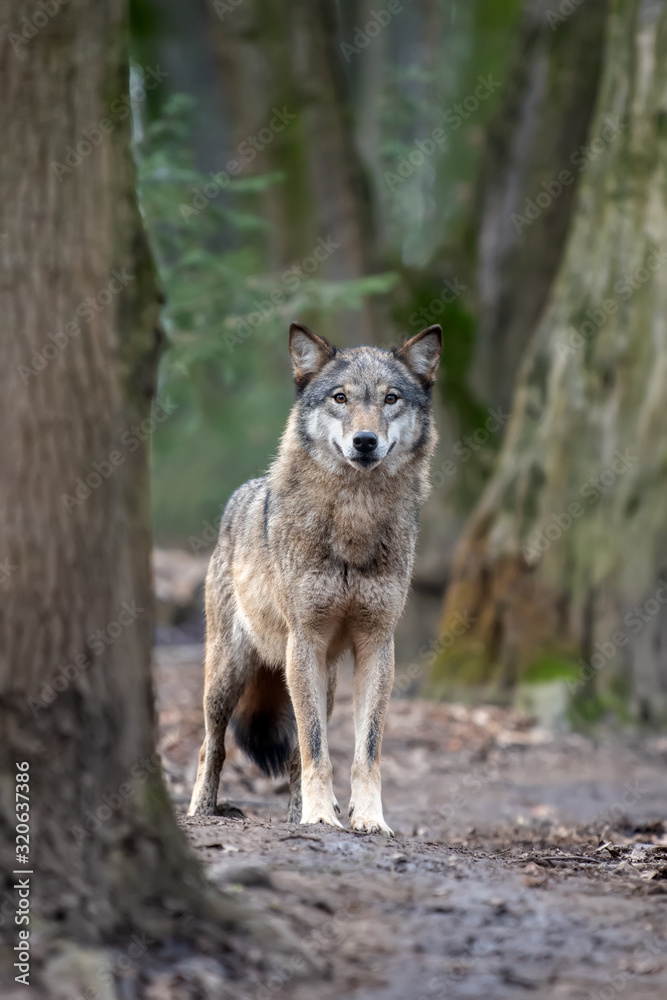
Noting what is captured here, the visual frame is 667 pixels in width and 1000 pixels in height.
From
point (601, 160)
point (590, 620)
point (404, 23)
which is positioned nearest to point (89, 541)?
point (590, 620)

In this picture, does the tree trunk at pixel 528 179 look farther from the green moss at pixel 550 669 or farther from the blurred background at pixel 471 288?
the green moss at pixel 550 669

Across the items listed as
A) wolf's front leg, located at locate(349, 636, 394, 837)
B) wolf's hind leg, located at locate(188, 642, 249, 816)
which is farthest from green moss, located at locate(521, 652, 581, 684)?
wolf's front leg, located at locate(349, 636, 394, 837)

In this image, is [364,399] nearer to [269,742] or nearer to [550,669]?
[269,742]

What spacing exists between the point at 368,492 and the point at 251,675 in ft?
4.51

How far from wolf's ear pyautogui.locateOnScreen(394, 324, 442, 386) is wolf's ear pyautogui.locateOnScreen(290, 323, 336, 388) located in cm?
39

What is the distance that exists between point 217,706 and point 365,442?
1.82 m

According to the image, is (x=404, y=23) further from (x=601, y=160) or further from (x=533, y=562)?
(x=533, y=562)

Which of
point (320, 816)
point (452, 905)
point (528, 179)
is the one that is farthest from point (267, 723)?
point (528, 179)

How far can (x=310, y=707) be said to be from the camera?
5.27 meters

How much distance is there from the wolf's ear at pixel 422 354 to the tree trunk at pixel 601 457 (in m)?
4.97

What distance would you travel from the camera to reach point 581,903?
3561mm

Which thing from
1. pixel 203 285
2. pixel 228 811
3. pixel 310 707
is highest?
pixel 203 285

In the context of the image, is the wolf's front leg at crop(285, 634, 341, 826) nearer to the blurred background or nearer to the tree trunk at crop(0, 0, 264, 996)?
the tree trunk at crop(0, 0, 264, 996)

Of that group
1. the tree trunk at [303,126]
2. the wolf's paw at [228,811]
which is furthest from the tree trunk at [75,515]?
the tree trunk at [303,126]
